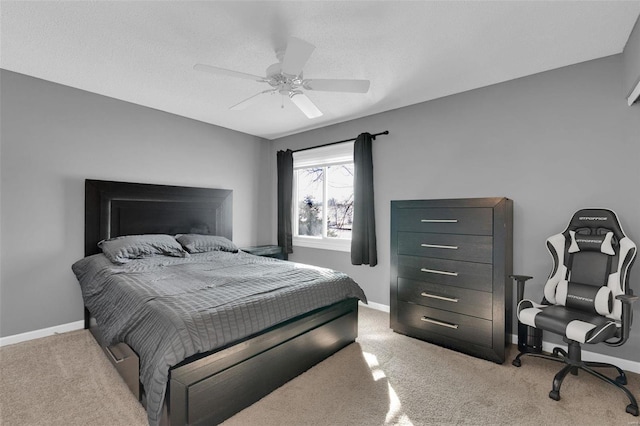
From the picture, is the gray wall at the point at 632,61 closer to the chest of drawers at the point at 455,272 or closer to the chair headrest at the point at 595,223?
the chair headrest at the point at 595,223

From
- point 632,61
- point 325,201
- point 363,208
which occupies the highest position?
point 632,61

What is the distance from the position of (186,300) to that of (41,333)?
2210mm

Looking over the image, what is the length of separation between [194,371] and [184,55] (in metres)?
2.31

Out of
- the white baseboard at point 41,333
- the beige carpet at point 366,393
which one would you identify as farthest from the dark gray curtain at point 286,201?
the white baseboard at point 41,333

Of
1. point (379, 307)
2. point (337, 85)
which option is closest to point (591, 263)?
point (379, 307)

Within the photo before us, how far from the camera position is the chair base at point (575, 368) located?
1.87 m

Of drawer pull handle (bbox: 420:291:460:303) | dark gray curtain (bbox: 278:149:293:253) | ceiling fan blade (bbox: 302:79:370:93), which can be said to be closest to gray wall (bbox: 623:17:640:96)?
ceiling fan blade (bbox: 302:79:370:93)

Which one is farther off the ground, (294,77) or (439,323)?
(294,77)

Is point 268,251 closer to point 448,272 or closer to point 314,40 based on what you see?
point 448,272

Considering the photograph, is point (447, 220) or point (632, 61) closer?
point (632, 61)

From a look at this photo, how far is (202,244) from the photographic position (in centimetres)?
367

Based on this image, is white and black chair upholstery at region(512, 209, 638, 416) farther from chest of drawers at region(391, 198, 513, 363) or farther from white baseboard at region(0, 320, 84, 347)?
white baseboard at region(0, 320, 84, 347)

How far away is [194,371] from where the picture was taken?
1.63 meters

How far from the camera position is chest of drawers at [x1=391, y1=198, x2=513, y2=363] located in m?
2.49
